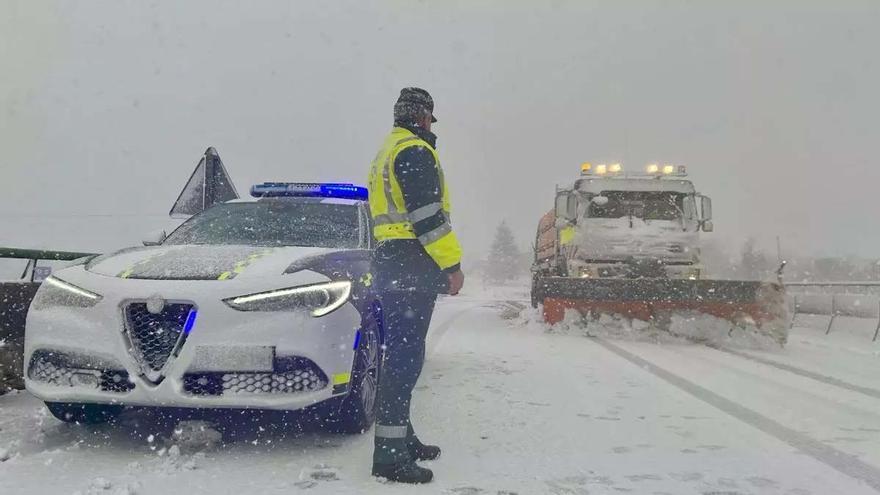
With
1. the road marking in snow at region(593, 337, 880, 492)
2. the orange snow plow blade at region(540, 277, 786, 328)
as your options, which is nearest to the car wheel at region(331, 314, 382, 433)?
the road marking in snow at region(593, 337, 880, 492)

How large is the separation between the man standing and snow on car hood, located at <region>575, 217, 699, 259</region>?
26.8 feet

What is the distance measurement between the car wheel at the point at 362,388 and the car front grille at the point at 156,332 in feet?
2.96

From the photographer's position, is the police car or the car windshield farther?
the car windshield

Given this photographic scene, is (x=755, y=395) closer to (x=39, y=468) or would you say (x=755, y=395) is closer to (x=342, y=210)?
(x=342, y=210)

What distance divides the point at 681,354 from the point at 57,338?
22.0ft

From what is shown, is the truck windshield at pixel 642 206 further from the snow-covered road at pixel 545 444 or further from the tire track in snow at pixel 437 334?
the snow-covered road at pixel 545 444

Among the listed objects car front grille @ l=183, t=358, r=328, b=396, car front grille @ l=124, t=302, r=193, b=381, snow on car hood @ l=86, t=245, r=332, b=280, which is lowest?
car front grille @ l=183, t=358, r=328, b=396

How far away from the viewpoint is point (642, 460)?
326cm

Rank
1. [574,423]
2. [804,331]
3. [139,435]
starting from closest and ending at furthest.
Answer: [139,435] → [574,423] → [804,331]

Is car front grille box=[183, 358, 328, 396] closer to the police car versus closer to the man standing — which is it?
the police car

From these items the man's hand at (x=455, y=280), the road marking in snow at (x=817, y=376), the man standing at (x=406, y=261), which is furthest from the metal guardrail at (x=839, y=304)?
the man standing at (x=406, y=261)

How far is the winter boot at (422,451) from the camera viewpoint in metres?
3.18

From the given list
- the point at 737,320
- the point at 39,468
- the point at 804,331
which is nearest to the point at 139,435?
the point at 39,468

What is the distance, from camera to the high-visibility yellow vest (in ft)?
9.81
